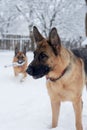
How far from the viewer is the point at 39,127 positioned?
5316 mm

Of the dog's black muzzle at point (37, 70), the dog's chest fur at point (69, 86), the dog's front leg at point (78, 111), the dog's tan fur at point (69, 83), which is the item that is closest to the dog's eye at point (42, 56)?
the dog's black muzzle at point (37, 70)

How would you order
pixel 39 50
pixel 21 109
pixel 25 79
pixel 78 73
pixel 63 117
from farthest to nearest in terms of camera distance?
pixel 25 79, pixel 21 109, pixel 63 117, pixel 78 73, pixel 39 50

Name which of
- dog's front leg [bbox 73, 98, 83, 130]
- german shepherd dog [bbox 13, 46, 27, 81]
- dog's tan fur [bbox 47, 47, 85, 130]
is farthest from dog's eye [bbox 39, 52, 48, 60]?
german shepherd dog [bbox 13, 46, 27, 81]

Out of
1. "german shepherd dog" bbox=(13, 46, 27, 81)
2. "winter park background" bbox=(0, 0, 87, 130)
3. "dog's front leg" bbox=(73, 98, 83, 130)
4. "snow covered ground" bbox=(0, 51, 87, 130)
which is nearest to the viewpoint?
"dog's front leg" bbox=(73, 98, 83, 130)

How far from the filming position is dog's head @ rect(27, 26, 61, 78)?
4410 mm

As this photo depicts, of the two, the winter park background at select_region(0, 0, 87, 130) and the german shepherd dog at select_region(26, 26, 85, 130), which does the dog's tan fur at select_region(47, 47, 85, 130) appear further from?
the winter park background at select_region(0, 0, 87, 130)

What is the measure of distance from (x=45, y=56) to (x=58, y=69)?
307 millimetres

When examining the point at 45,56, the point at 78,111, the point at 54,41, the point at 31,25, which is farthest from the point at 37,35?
the point at 31,25

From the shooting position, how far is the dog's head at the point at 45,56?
4.41m

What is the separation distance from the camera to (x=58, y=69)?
4.61 metres

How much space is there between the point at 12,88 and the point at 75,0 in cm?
2204

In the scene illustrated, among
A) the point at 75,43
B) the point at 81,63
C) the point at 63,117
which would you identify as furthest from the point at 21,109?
the point at 75,43

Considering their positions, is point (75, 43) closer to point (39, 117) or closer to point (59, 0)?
point (59, 0)

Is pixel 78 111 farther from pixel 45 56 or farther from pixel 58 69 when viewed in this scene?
pixel 45 56
